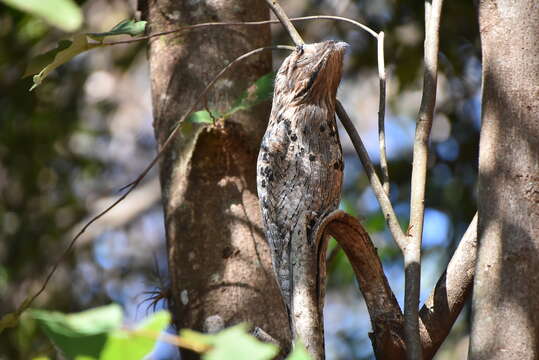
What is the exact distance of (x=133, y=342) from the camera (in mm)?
881

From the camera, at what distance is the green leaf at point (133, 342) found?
0.86m

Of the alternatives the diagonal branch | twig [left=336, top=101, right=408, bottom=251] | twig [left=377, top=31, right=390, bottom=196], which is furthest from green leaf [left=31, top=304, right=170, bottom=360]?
twig [left=377, top=31, right=390, bottom=196]

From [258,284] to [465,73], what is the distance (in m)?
2.50

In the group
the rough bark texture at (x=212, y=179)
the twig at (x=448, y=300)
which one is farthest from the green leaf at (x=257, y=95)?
the twig at (x=448, y=300)

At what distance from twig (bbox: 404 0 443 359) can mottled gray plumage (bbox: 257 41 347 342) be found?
0.21m

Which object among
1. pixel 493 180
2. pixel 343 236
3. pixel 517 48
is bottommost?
pixel 343 236

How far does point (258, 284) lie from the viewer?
2461 millimetres

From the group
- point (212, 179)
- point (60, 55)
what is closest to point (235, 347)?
point (60, 55)

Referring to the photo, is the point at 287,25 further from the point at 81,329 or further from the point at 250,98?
the point at 81,329

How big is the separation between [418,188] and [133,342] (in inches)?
46.7

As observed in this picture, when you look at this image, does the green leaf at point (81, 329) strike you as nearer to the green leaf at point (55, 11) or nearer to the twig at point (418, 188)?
the green leaf at point (55, 11)

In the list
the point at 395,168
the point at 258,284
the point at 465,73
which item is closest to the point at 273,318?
the point at 258,284

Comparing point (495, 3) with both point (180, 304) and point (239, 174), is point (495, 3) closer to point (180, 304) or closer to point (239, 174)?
point (239, 174)

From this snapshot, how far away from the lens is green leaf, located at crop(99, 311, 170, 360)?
2.82 ft
